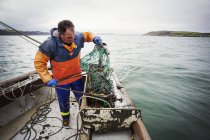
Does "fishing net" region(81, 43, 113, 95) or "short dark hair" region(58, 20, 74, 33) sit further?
"fishing net" region(81, 43, 113, 95)

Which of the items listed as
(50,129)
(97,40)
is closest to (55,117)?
(50,129)

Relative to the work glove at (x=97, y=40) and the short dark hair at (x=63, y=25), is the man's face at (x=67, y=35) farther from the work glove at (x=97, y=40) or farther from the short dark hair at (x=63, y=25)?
the work glove at (x=97, y=40)

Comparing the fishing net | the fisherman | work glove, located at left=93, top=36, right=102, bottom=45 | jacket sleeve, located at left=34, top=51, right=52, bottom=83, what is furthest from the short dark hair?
the fishing net

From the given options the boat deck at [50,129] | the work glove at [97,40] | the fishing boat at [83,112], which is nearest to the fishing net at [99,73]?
the fishing boat at [83,112]

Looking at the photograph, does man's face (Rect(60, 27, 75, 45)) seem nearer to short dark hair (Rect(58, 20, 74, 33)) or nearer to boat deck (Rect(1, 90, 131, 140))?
short dark hair (Rect(58, 20, 74, 33))

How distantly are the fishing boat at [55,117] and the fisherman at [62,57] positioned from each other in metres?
0.25

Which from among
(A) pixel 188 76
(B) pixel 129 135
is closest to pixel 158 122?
(B) pixel 129 135

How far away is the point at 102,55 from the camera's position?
3.84 metres

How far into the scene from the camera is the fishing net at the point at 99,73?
3.29m

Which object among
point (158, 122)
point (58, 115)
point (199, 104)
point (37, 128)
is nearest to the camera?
point (37, 128)

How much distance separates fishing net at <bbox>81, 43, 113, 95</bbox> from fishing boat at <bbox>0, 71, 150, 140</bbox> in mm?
195

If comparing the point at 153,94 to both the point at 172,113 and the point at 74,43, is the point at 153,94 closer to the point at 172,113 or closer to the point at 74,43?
the point at 172,113

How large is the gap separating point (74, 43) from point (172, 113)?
4997 millimetres

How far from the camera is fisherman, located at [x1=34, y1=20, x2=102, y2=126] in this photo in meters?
2.41
